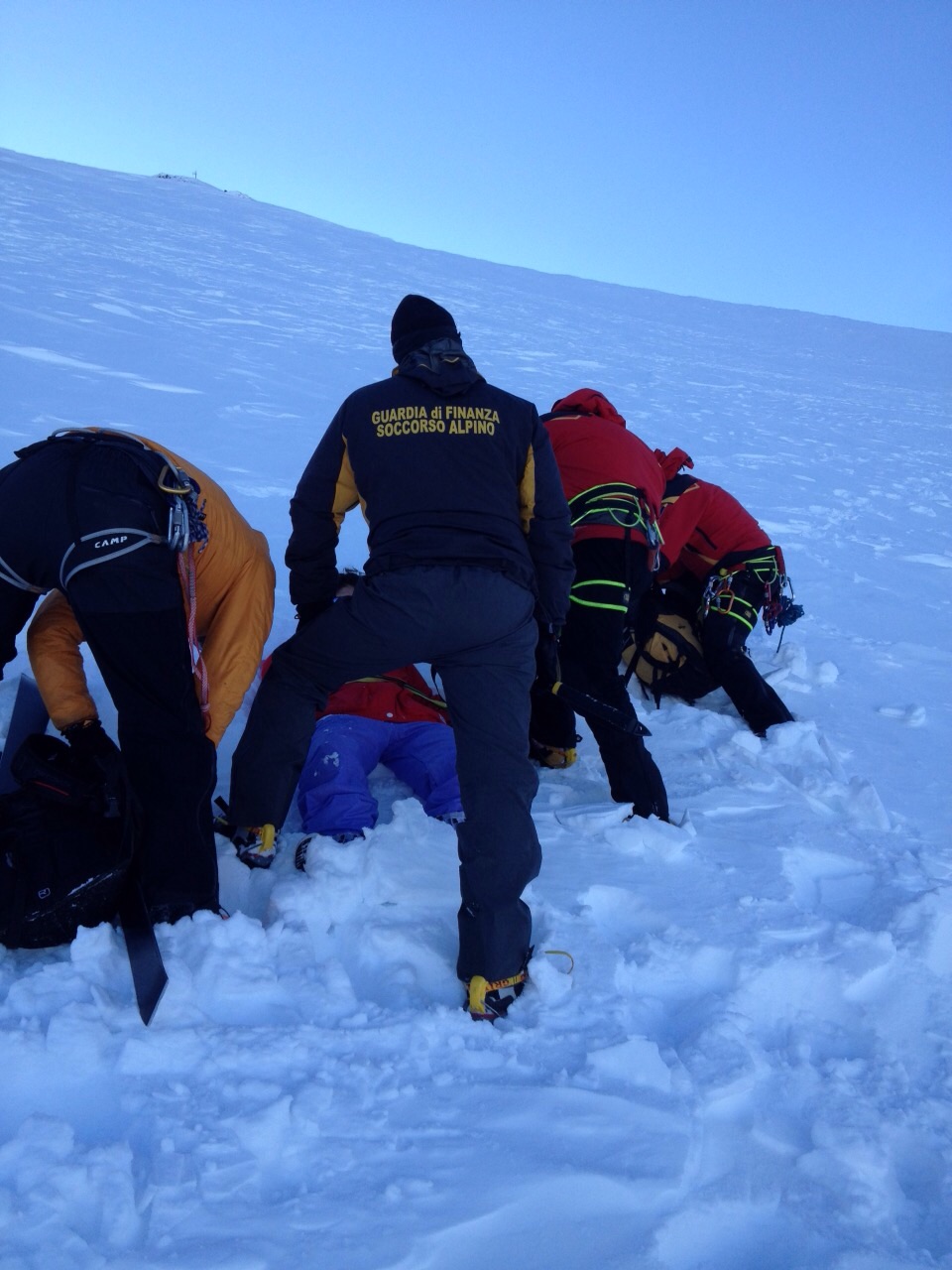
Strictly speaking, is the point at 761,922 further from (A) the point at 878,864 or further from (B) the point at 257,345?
(B) the point at 257,345

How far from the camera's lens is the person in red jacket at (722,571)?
13.3 ft

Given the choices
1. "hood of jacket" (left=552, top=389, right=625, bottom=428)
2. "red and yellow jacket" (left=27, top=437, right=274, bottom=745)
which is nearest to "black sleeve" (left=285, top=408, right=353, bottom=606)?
"red and yellow jacket" (left=27, top=437, right=274, bottom=745)

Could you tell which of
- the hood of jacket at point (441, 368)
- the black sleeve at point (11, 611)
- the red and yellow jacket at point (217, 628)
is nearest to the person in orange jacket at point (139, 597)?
the black sleeve at point (11, 611)

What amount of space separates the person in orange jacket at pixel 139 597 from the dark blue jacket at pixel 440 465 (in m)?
0.47

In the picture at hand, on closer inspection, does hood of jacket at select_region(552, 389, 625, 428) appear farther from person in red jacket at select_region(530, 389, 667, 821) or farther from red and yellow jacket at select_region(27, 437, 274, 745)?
red and yellow jacket at select_region(27, 437, 274, 745)

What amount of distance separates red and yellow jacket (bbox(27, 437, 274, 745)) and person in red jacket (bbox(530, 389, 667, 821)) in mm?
987

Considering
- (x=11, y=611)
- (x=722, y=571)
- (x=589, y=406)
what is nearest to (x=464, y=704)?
(x=11, y=611)

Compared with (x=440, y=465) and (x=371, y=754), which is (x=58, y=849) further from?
(x=440, y=465)

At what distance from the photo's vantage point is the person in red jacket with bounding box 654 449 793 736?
4.05 m

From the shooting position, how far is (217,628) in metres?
2.62

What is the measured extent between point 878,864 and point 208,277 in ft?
42.4

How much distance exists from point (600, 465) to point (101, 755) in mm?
2002

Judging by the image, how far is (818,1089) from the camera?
6.52 feet

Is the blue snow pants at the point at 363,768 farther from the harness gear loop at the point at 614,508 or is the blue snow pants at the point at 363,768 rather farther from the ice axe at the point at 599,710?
the harness gear loop at the point at 614,508
